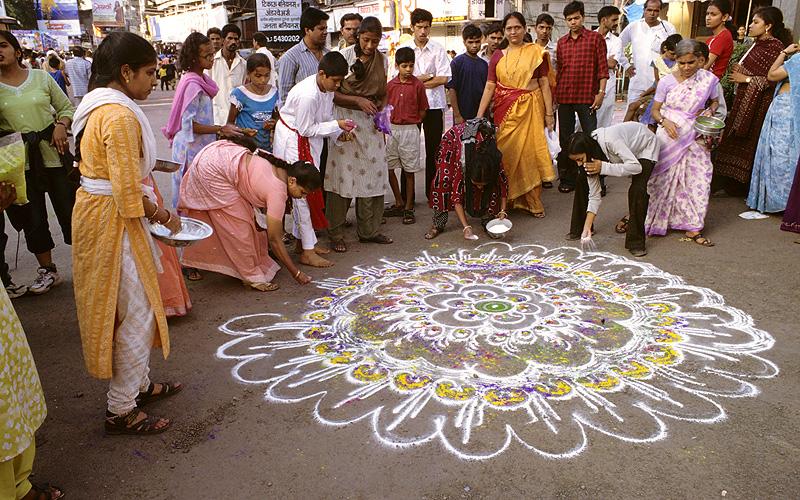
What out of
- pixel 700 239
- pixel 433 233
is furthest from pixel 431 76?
pixel 700 239

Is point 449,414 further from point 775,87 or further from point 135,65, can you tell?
point 775,87

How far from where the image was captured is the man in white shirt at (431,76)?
5.62m

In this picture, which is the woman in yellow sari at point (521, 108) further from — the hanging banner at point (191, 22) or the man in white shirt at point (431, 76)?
the hanging banner at point (191, 22)

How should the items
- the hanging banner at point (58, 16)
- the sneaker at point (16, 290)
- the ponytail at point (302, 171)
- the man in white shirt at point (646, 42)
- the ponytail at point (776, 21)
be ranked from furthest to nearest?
the hanging banner at point (58, 16) → the man in white shirt at point (646, 42) → the ponytail at point (776, 21) → the sneaker at point (16, 290) → the ponytail at point (302, 171)

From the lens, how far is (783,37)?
4.82 m

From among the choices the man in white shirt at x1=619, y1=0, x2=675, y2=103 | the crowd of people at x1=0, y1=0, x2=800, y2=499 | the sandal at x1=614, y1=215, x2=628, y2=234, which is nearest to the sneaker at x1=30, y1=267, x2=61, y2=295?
the crowd of people at x1=0, y1=0, x2=800, y2=499

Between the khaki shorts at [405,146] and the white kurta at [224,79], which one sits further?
the white kurta at [224,79]

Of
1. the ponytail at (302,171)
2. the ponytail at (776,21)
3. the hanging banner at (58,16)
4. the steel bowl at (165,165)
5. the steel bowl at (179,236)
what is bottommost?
the steel bowl at (179,236)

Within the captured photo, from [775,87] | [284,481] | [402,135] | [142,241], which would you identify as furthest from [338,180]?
[775,87]

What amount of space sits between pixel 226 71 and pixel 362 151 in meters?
2.04

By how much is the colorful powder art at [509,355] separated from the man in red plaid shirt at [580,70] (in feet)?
7.22

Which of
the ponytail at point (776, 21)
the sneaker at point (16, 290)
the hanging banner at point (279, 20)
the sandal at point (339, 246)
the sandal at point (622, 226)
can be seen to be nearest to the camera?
the sneaker at point (16, 290)

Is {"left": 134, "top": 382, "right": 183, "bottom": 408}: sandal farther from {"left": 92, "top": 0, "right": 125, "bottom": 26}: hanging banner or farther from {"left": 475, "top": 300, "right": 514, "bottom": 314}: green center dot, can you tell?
{"left": 92, "top": 0, "right": 125, "bottom": 26}: hanging banner

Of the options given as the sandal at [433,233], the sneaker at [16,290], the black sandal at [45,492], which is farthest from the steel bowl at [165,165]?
the sandal at [433,233]
